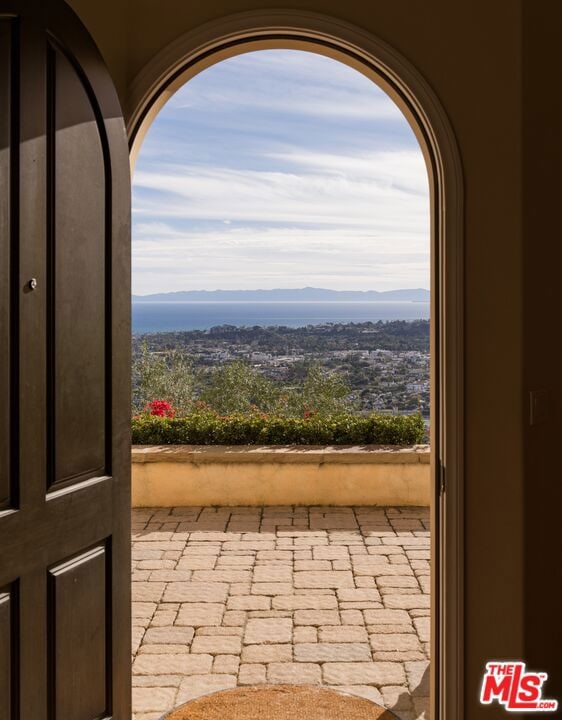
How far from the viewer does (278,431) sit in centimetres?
697

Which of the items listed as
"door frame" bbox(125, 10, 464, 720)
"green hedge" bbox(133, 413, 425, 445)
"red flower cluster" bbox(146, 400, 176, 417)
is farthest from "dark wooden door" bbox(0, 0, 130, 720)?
"red flower cluster" bbox(146, 400, 176, 417)

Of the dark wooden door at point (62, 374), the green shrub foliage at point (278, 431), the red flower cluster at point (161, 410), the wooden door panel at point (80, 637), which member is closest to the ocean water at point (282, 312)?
the red flower cluster at point (161, 410)

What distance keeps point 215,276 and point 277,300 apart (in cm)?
357

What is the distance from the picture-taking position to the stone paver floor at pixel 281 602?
3.58m

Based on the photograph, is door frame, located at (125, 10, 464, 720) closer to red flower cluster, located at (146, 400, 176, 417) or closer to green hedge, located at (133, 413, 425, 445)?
green hedge, located at (133, 413, 425, 445)

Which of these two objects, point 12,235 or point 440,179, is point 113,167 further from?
point 440,179

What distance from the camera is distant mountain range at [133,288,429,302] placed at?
22.0 metres

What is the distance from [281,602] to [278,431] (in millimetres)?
2577

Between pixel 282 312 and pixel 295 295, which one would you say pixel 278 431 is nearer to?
pixel 282 312

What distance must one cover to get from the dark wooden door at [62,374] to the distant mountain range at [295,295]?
18.0 meters

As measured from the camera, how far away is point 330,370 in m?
10.3

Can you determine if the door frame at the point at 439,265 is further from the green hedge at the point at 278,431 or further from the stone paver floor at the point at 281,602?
the green hedge at the point at 278,431

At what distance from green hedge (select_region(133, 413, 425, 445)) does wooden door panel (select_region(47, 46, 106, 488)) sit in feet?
15.1

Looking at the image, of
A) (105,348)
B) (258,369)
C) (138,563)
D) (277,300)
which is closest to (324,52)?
(105,348)
